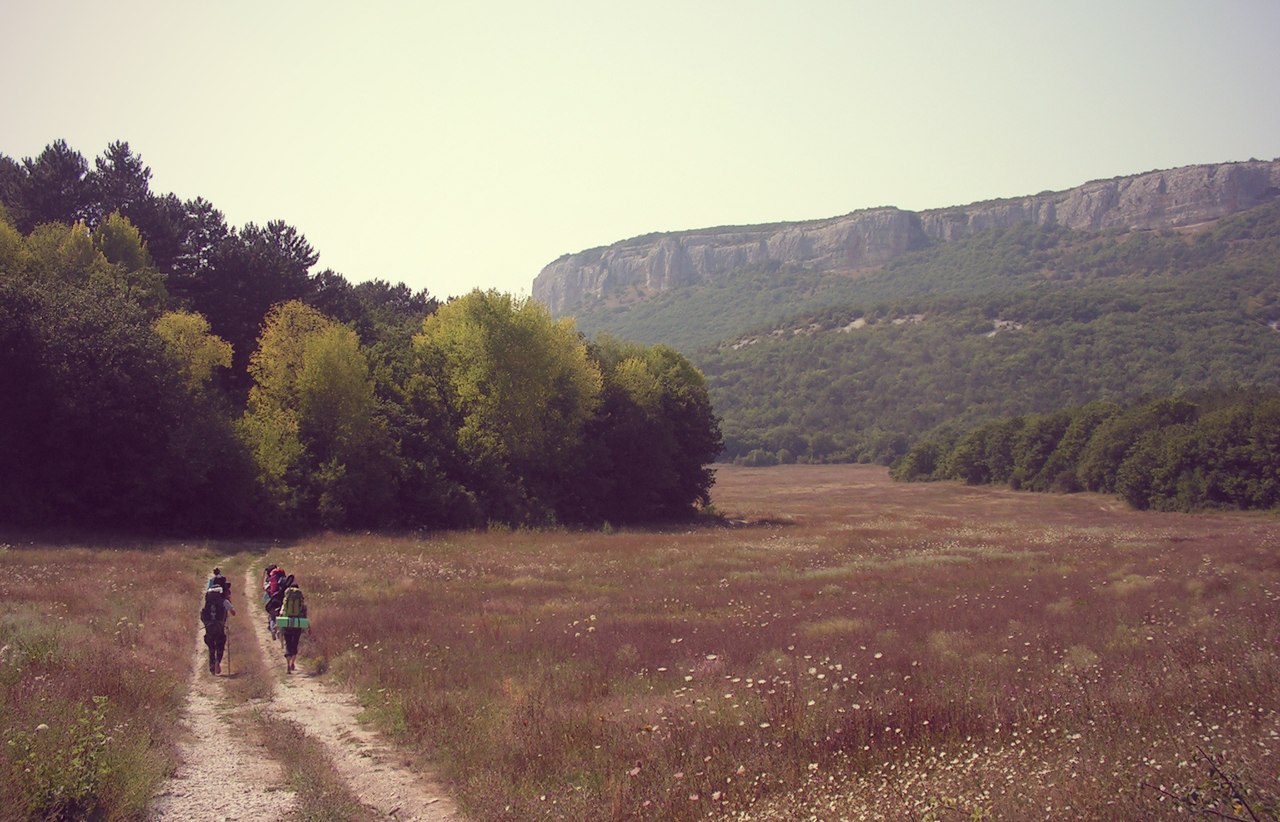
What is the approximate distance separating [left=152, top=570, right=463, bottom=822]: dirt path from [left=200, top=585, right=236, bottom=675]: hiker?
6.49ft

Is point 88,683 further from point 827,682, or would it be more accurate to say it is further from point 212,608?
point 827,682

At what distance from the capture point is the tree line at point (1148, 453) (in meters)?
67.8

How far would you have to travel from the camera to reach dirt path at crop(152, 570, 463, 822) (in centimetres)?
833

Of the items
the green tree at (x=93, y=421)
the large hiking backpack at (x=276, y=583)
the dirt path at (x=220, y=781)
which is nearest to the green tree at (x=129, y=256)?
the green tree at (x=93, y=421)

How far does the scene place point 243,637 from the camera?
765 inches

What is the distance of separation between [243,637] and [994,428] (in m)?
112

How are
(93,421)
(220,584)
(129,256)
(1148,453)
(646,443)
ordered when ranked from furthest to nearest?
(1148,453)
(646,443)
(129,256)
(93,421)
(220,584)

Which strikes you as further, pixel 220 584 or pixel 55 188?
pixel 55 188

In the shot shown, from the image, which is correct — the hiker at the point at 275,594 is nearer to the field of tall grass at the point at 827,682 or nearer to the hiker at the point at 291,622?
the field of tall grass at the point at 827,682

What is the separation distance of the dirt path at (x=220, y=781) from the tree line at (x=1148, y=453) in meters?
77.4

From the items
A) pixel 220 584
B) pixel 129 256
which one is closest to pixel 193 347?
pixel 129 256

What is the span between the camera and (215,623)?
51.2 ft

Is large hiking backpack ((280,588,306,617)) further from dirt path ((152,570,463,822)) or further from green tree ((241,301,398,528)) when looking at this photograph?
green tree ((241,301,398,528))

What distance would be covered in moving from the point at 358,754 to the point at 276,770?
1.11m
